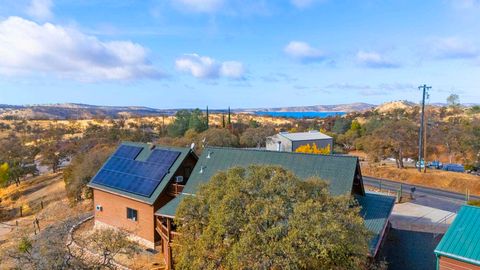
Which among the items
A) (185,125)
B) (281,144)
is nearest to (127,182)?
(281,144)

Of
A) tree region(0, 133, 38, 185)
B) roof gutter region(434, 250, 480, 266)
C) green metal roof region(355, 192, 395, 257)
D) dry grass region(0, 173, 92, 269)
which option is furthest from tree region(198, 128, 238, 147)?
roof gutter region(434, 250, 480, 266)

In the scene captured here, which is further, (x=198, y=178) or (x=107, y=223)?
(x=107, y=223)

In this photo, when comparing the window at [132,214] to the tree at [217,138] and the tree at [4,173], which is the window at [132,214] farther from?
the tree at [4,173]

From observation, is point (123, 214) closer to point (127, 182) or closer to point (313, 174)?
point (127, 182)

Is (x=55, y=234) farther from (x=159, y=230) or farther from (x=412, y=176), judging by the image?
(x=412, y=176)

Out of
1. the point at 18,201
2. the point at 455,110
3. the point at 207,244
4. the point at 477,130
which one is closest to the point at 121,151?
the point at 207,244

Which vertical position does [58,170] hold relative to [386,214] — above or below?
below
